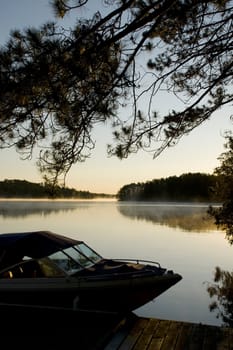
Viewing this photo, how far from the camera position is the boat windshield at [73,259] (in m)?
6.75

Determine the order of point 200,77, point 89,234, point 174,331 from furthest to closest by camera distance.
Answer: point 89,234, point 200,77, point 174,331

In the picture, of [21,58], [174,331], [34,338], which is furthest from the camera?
[34,338]

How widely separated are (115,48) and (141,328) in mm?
3538

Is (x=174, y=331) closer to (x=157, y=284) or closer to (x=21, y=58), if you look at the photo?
(x=157, y=284)

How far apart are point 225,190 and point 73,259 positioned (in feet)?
19.9

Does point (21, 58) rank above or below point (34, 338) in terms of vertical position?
above

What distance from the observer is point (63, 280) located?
6.49 meters

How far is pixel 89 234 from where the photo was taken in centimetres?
2050

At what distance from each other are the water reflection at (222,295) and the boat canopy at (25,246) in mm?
3285

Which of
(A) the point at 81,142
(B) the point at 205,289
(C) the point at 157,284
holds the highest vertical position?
(A) the point at 81,142

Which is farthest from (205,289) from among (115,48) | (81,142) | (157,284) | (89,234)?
(89,234)

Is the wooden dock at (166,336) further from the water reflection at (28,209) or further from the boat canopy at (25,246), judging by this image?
the water reflection at (28,209)

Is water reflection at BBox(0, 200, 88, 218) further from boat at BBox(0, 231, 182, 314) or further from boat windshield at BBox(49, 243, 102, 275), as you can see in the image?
boat at BBox(0, 231, 182, 314)

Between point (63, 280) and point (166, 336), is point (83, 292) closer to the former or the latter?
point (63, 280)
